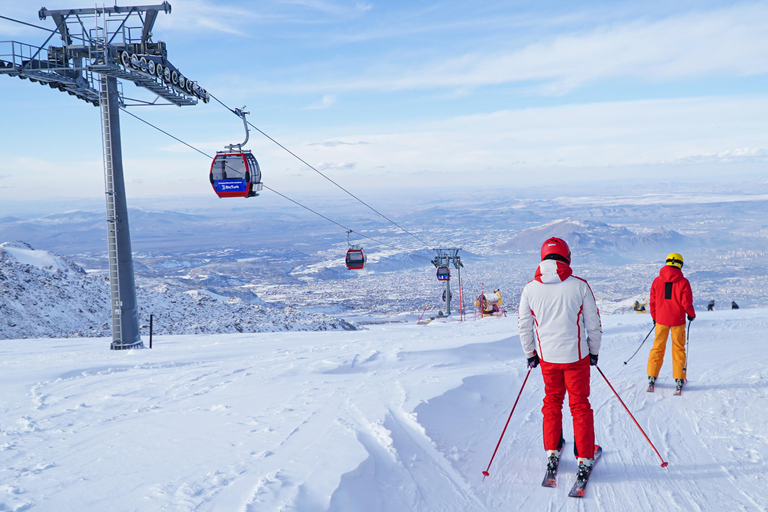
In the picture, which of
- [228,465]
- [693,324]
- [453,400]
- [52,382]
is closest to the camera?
[228,465]

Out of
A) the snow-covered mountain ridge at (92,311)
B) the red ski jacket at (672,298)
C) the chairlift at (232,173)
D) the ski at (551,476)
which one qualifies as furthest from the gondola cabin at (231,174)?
the ski at (551,476)

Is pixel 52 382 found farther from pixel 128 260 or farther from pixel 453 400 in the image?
pixel 128 260

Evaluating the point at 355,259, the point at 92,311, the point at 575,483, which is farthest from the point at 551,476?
the point at 92,311

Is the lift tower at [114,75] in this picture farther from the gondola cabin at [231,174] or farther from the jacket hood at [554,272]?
the jacket hood at [554,272]

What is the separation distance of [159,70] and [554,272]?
11414 mm

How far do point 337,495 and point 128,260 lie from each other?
10.4 meters

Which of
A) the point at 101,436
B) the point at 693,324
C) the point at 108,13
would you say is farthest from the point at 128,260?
the point at 693,324

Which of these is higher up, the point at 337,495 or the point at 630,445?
the point at 337,495

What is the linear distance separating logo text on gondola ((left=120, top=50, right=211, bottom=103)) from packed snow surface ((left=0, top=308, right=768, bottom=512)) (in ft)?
22.7

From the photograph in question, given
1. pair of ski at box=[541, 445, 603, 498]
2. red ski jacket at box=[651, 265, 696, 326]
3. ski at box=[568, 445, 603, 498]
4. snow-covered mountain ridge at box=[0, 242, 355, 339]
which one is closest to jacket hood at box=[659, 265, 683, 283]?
red ski jacket at box=[651, 265, 696, 326]

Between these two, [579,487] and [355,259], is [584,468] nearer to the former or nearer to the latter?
[579,487]

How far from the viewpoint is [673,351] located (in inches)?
255

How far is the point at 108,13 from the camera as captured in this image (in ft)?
38.5

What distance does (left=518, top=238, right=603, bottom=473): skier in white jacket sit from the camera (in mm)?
3750
